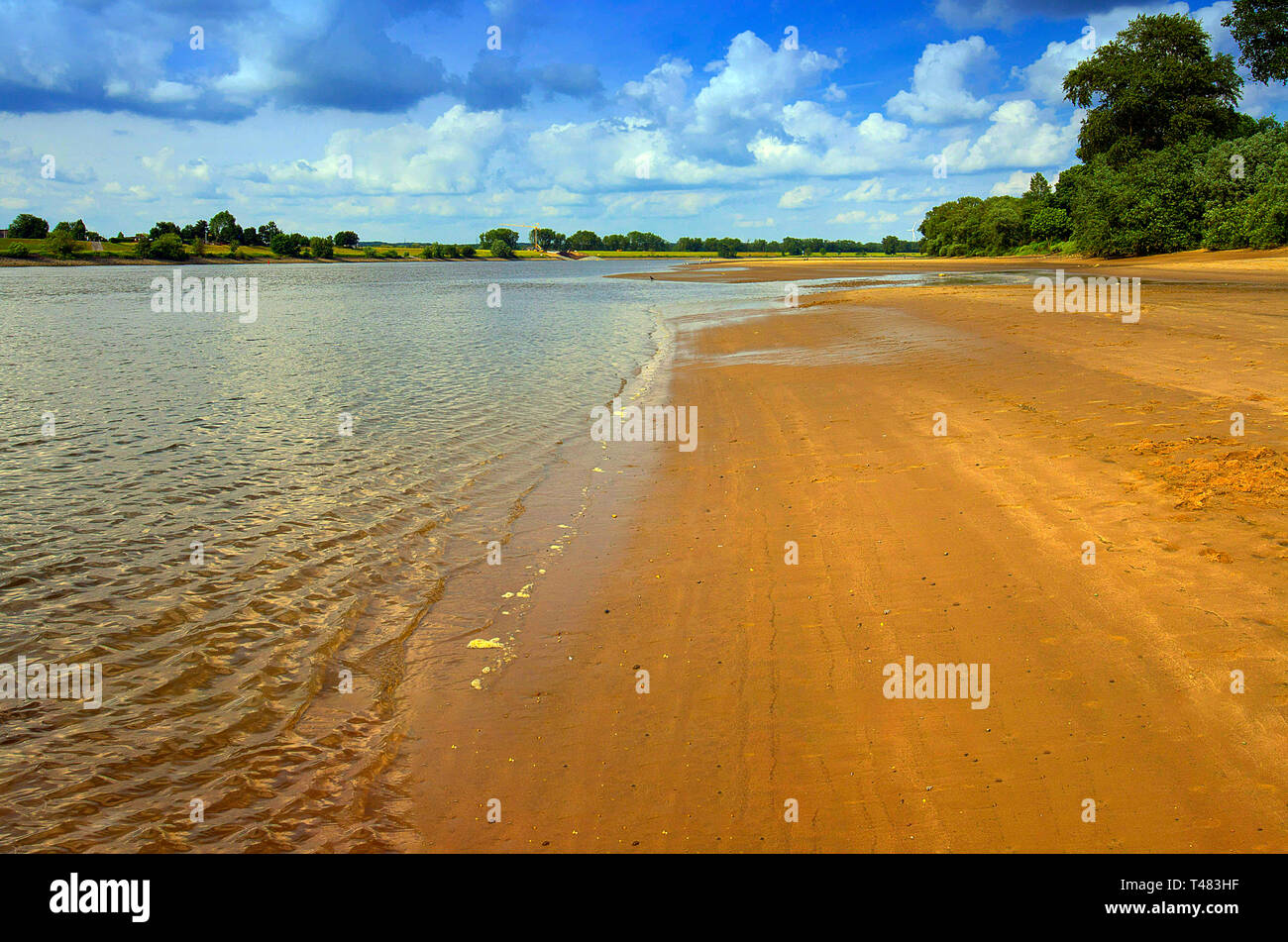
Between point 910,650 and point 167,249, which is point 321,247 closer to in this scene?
point 167,249

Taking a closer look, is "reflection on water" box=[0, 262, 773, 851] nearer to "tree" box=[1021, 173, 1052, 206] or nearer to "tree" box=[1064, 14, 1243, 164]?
"tree" box=[1064, 14, 1243, 164]

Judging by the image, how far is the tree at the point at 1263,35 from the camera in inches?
2288

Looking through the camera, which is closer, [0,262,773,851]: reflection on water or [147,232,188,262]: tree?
[0,262,773,851]: reflection on water

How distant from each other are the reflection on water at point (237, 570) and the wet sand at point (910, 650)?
977 millimetres

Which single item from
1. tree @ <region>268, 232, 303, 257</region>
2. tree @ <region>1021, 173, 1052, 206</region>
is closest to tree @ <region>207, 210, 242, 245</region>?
tree @ <region>268, 232, 303, 257</region>

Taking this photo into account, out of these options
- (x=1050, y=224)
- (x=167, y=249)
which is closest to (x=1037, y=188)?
(x=1050, y=224)

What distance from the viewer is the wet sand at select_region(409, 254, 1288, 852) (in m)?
4.17

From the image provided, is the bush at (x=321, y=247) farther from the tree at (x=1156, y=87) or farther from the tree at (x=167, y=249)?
the tree at (x=1156, y=87)

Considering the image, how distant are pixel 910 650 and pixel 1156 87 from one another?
256 ft

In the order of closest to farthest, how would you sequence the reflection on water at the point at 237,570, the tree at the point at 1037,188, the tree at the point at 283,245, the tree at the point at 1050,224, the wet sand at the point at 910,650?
1. the wet sand at the point at 910,650
2. the reflection on water at the point at 237,570
3. the tree at the point at 1050,224
4. the tree at the point at 1037,188
5. the tree at the point at 283,245

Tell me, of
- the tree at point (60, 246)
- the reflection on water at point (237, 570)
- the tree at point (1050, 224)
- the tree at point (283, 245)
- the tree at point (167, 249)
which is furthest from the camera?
the tree at point (283, 245)

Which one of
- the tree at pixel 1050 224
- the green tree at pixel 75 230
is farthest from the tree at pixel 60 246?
the tree at pixel 1050 224

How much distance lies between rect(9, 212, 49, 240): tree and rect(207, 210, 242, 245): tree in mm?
33953

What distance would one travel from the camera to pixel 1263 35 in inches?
2328
